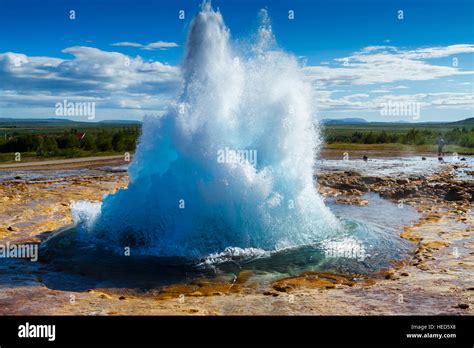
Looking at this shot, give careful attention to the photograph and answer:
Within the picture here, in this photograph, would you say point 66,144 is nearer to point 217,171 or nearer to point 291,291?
point 217,171

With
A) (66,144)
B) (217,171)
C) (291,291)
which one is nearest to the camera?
(291,291)

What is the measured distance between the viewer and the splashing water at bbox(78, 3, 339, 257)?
7.77 m

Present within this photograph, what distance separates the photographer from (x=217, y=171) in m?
7.88

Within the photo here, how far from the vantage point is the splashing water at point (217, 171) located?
7.77 m

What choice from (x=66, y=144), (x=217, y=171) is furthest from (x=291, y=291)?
(x=66, y=144)

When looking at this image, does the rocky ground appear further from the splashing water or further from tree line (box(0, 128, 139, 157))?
tree line (box(0, 128, 139, 157))

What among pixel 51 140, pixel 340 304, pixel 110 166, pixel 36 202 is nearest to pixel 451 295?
pixel 340 304

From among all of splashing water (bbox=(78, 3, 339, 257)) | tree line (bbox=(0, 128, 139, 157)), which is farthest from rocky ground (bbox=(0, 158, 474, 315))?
tree line (bbox=(0, 128, 139, 157))

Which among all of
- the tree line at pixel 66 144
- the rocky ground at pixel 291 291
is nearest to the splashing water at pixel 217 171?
the rocky ground at pixel 291 291

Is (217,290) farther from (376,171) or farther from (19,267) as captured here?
(376,171)

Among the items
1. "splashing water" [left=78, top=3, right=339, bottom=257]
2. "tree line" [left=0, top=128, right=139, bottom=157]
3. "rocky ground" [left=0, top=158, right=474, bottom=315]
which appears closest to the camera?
"rocky ground" [left=0, top=158, right=474, bottom=315]

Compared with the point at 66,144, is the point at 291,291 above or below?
below

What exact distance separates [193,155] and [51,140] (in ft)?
86.8

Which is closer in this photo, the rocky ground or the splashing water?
the rocky ground
